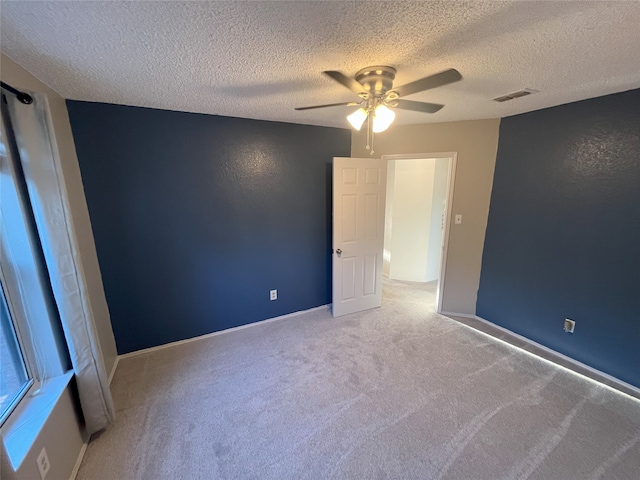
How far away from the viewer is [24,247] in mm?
1449

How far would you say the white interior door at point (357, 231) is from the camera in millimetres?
3094

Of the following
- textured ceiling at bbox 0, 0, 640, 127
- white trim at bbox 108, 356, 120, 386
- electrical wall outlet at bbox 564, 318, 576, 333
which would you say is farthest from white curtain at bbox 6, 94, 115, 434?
electrical wall outlet at bbox 564, 318, 576, 333

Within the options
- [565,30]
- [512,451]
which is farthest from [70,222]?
[512,451]

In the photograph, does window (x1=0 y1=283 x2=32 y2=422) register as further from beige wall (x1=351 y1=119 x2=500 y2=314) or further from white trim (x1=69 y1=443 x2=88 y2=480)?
beige wall (x1=351 y1=119 x2=500 y2=314)

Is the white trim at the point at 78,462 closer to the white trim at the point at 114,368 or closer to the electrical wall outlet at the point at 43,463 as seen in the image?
Result: the electrical wall outlet at the point at 43,463

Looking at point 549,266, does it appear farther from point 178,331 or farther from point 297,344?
point 178,331

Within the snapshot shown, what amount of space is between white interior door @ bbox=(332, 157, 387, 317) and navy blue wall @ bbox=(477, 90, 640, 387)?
124 centimetres

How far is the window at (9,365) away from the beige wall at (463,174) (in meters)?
3.27

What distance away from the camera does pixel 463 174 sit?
3031 mm

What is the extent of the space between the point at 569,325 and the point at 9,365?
4.08 m

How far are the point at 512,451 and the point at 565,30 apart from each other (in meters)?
2.26

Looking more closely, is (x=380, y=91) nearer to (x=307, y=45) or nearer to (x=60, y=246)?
(x=307, y=45)

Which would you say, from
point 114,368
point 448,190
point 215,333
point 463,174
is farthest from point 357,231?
point 114,368

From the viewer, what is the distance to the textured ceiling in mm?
1045
